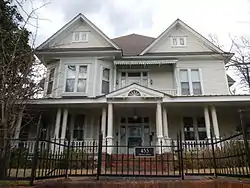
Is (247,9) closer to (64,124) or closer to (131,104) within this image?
(131,104)

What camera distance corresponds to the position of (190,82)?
16703mm

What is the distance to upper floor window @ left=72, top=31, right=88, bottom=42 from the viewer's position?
1786 centimetres

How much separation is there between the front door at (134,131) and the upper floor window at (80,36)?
280 inches

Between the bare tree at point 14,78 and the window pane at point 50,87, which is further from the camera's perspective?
the window pane at point 50,87

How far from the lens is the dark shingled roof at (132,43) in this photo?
1870 centimetres

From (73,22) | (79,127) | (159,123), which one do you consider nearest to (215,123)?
(159,123)

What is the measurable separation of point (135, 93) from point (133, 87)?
1.30ft

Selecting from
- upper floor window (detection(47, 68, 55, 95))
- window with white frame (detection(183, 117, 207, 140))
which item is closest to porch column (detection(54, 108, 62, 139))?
upper floor window (detection(47, 68, 55, 95))

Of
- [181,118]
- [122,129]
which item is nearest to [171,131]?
[181,118]

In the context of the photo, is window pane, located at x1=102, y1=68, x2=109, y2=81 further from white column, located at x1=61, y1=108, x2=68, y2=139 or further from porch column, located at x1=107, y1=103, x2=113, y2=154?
white column, located at x1=61, y1=108, x2=68, y2=139

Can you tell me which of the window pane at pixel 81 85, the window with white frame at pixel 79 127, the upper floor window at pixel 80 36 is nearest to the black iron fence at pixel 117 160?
the window with white frame at pixel 79 127

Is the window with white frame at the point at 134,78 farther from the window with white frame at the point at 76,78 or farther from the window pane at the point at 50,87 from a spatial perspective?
the window pane at the point at 50,87

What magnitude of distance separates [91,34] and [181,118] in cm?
955

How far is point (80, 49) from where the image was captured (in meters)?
16.9
